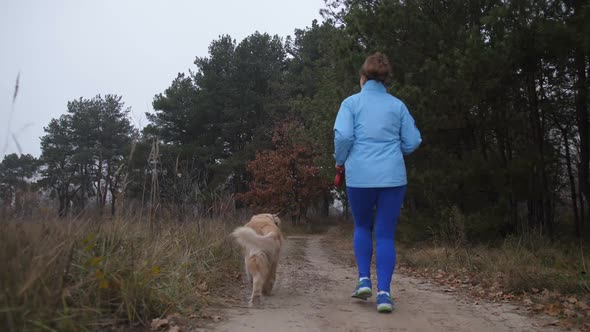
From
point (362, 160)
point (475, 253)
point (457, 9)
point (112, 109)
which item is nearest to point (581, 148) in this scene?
point (457, 9)

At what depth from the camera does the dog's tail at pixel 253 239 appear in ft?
14.8

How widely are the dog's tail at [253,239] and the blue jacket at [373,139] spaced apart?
105cm

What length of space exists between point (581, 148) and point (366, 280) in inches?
372

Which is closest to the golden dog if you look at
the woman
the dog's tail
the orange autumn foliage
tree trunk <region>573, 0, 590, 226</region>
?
the dog's tail

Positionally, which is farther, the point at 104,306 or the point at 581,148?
the point at 581,148

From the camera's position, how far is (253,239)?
456cm

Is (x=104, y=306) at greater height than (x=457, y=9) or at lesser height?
lesser

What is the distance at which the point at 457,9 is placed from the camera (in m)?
10.0

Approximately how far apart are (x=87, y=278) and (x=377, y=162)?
2325mm

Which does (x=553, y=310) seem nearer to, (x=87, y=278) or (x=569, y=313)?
(x=569, y=313)

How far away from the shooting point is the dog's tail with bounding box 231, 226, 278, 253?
450cm

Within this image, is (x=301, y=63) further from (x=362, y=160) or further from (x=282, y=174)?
(x=362, y=160)

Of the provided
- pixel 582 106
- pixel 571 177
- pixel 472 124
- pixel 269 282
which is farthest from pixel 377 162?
pixel 571 177

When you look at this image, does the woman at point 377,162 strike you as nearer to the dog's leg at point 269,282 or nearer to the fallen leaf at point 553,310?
the dog's leg at point 269,282
